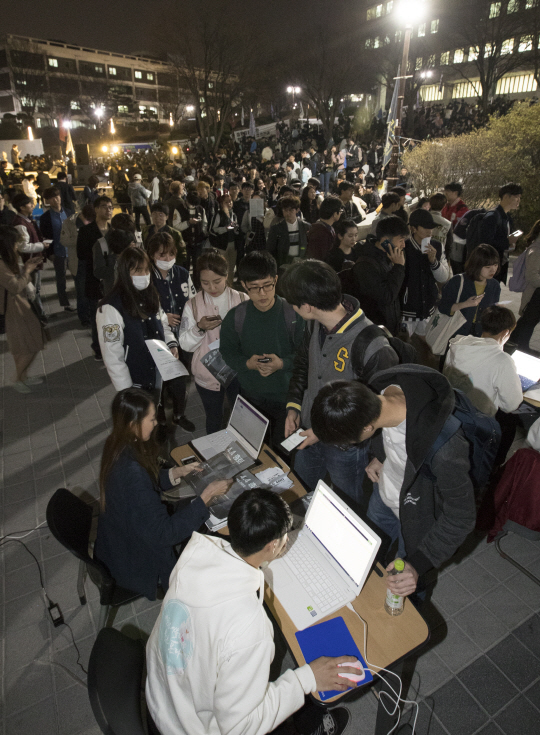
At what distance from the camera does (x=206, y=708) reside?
155 cm

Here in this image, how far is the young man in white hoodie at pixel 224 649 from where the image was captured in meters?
1.47

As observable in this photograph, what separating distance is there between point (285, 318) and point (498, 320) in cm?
156

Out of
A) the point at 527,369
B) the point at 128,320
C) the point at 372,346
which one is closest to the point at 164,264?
the point at 128,320

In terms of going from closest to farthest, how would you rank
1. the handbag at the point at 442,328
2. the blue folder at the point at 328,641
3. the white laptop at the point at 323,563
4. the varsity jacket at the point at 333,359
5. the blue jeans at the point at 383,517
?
the blue folder at the point at 328,641
the white laptop at the point at 323,563
the varsity jacket at the point at 333,359
the blue jeans at the point at 383,517
the handbag at the point at 442,328

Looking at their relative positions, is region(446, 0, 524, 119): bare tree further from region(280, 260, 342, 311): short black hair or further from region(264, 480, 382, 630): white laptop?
region(264, 480, 382, 630): white laptop

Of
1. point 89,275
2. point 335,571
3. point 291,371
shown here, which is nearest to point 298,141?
point 89,275

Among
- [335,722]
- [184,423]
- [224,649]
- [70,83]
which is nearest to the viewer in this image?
[224,649]

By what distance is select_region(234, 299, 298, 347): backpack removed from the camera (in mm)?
3166

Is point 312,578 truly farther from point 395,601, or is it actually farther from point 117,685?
point 117,685

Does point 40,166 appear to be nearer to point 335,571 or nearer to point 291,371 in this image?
point 291,371

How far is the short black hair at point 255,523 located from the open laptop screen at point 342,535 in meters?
0.38

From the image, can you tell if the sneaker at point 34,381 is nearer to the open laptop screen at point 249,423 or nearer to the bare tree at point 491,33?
the open laptop screen at point 249,423

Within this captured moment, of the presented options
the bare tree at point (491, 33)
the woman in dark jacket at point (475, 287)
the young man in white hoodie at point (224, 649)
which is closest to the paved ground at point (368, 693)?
the young man in white hoodie at point (224, 649)

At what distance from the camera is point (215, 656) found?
1.47m
